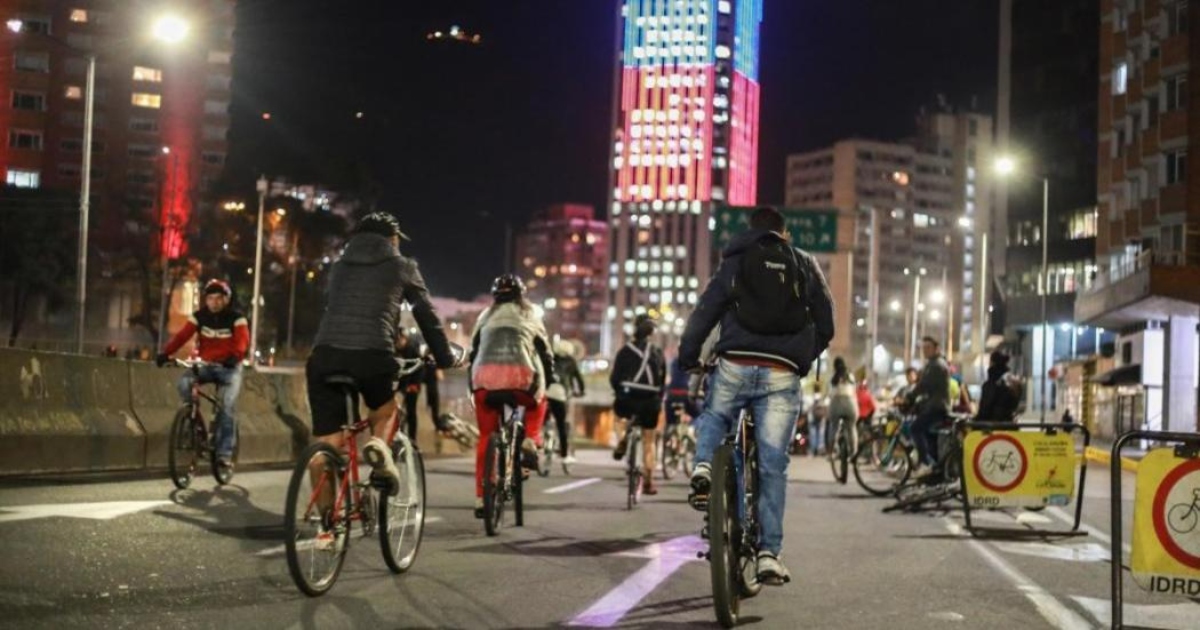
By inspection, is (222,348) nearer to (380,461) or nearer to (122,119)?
(380,461)

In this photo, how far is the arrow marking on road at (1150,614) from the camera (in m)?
7.48

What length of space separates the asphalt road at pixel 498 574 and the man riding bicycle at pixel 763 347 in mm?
697

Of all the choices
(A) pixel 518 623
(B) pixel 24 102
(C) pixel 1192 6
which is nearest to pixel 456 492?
(A) pixel 518 623

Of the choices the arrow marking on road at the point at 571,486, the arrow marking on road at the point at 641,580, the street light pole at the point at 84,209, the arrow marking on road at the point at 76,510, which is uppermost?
the street light pole at the point at 84,209

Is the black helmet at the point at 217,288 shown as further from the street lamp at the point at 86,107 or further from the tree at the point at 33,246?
the tree at the point at 33,246

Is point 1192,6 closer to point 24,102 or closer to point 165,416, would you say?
point 165,416

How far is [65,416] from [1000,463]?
26.7ft

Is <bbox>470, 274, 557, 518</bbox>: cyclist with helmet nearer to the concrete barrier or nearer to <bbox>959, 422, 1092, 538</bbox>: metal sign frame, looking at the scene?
<bbox>959, 422, 1092, 538</bbox>: metal sign frame

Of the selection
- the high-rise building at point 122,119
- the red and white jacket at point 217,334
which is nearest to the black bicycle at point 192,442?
the red and white jacket at point 217,334

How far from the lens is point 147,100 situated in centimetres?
12638

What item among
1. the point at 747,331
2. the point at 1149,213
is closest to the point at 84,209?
the point at 747,331

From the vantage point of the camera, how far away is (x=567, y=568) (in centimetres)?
A: 847

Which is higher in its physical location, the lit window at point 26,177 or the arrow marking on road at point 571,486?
the lit window at point 26,177

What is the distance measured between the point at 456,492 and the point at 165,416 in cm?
315
